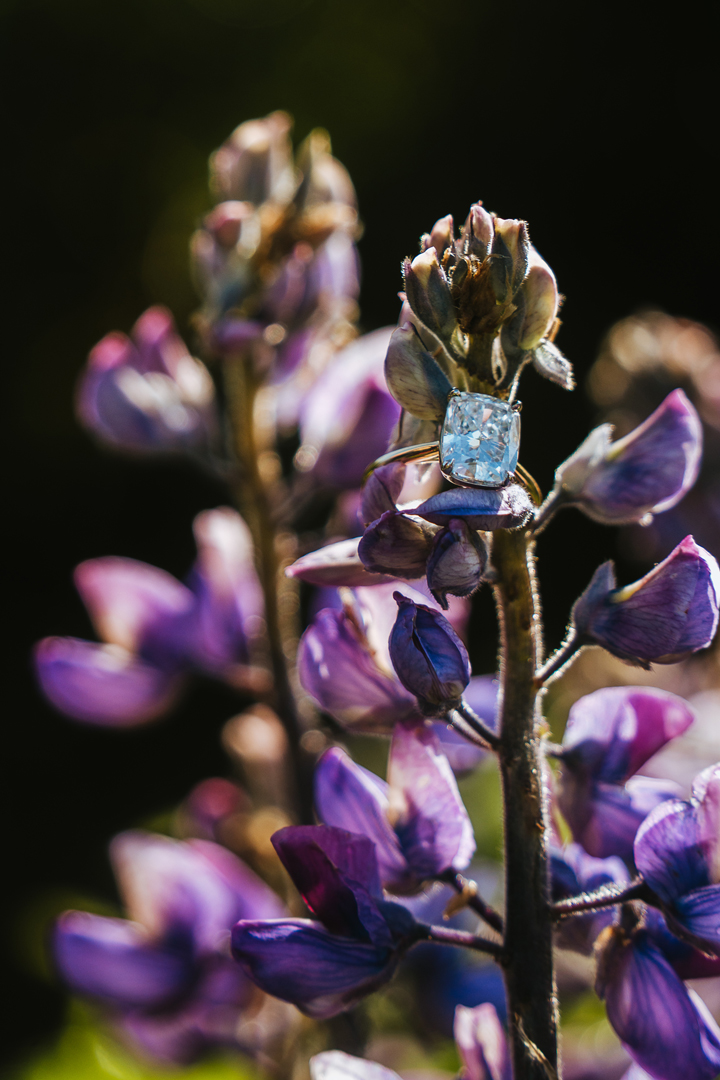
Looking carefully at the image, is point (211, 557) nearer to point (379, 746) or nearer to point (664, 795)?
point (664, 795)

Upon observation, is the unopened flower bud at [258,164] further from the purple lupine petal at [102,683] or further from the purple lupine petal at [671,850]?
the purple lupine petal at [671,850]

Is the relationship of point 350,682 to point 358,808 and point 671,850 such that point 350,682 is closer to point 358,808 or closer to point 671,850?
point 358,808

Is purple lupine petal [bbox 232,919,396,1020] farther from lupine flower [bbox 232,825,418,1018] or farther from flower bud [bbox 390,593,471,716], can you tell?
flower bud [bbox 390,593,471,716]

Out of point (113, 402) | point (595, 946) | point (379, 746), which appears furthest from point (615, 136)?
point (595, 946)

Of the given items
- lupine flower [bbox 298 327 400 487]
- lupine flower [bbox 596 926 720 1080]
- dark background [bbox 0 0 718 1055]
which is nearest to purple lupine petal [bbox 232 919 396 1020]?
lupine flower [bbox 596 926 720 1080]

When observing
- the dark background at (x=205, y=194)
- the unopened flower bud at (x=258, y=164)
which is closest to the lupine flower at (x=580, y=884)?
the unopened flower bud at (x=258, y=164)
